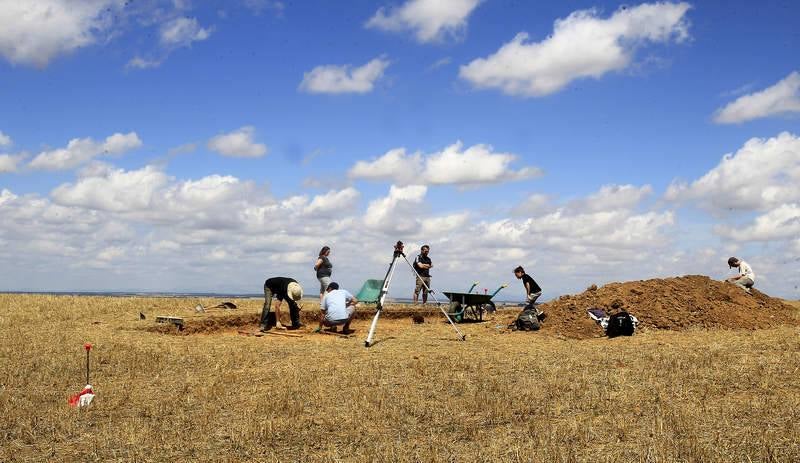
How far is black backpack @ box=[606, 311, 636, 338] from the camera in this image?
1848cm

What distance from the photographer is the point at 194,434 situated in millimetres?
8938

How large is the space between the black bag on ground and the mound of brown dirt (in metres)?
0.32

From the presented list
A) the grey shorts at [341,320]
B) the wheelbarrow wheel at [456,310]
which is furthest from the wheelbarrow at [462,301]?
the grey shorts at [341,320]

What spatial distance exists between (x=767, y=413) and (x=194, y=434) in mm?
7593

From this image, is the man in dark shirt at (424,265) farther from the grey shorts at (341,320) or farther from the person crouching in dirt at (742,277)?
the person crouching in dirt at (742,277)

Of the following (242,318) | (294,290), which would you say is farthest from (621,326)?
(242,318)

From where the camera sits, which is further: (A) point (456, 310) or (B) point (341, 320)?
(A) point (456, 310)

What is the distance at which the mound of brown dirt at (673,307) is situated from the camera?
64.4ft

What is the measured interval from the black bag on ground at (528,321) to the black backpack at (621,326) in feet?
7.58

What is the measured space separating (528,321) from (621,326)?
277 centimetres

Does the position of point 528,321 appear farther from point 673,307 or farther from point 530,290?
point 673,307

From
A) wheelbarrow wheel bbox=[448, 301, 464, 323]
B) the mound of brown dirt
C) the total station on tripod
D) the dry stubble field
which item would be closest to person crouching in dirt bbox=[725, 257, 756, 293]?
the mound of brown dirt

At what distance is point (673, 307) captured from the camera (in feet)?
66.4

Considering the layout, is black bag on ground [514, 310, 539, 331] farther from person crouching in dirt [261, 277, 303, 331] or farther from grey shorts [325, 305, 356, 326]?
person crouching in dirt [261, 277, 303, 331]
